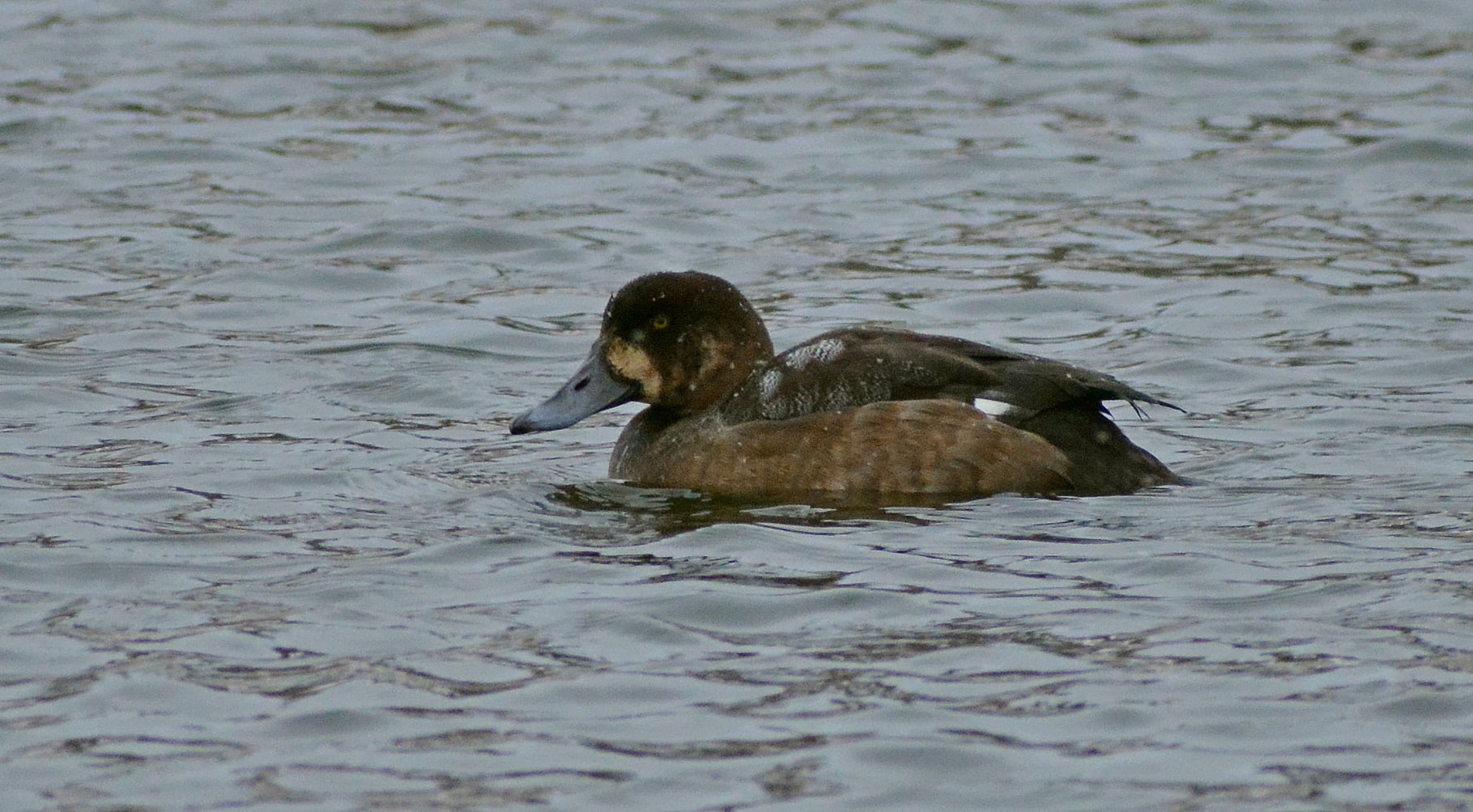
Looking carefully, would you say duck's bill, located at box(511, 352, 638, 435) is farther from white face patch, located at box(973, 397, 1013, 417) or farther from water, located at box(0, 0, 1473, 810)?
white face patch, located at box(973, 397, 1013, 417)

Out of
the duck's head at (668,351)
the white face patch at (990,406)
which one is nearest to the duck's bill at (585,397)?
the duck's head at (668,351)

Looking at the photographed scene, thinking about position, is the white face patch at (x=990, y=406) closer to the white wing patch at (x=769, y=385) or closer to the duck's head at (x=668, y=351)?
the white wing patch at (x=769, y=385)

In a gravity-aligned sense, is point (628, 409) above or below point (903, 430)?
below

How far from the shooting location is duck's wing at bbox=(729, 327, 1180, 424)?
7004 mm

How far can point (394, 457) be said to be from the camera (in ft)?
25.5

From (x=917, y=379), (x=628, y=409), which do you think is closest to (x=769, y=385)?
(x=917, y=379)

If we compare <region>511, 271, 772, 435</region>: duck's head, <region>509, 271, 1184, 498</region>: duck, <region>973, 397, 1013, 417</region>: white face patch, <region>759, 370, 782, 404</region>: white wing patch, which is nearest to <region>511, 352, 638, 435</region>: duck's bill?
<region>511, 271, 772, 435</region>: duck's head

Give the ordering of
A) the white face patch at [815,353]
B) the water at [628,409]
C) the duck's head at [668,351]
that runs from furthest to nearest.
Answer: the duck's head at [668,351] < the white face patch at [815,353] < the water at [628,409]

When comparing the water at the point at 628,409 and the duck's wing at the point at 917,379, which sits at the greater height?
the duck's wing at the point at 917,379

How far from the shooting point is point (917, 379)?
7086 mm

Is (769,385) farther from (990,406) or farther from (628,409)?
(628,409)

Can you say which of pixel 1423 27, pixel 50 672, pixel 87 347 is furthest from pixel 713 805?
pixel 1423 27

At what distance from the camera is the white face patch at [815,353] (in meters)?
7.18

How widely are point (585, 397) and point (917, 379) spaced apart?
121 centimetres
